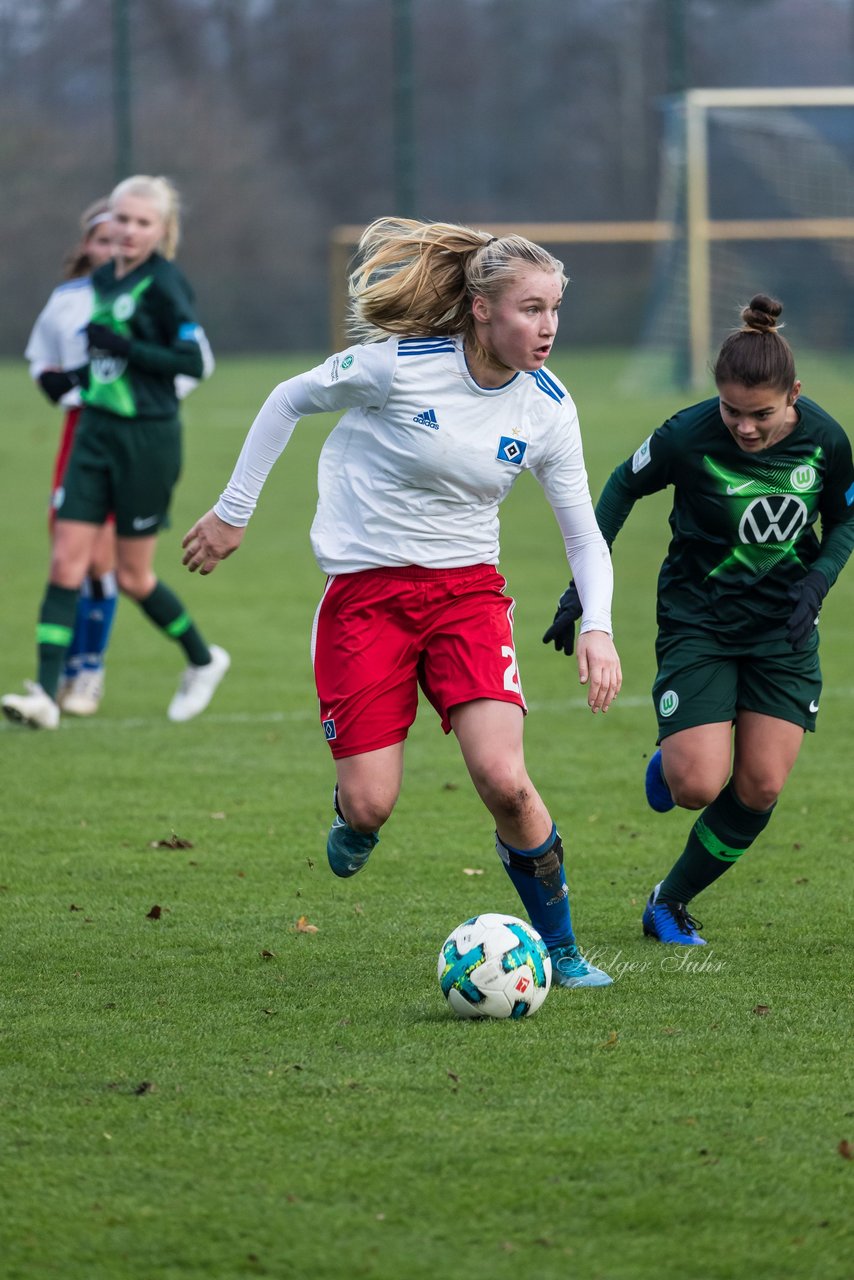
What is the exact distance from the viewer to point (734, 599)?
16.3 ft

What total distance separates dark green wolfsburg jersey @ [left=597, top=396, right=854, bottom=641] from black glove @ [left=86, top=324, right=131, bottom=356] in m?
3.63

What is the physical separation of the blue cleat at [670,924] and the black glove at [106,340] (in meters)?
4.08

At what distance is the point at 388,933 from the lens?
514 centimetres

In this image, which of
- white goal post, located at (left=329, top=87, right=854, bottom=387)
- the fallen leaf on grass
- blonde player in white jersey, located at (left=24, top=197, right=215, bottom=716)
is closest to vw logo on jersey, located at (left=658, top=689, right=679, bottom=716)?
the fallen leaf on grass

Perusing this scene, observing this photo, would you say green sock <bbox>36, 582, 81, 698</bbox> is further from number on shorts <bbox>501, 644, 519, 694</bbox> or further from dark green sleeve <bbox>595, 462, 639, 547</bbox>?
number on shorts <bbox>501, 644, 519, 694</bbox>

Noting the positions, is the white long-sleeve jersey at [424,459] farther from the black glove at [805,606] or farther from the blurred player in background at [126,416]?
the blurred player in background at [126,416]

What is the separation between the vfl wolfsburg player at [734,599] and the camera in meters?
4.84

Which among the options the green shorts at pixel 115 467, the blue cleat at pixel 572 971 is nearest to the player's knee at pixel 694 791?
the blue cleat at pixel 572 971

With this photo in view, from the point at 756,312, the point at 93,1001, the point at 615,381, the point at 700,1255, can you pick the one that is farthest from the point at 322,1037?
the point at 615,381

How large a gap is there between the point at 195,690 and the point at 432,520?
4521mm

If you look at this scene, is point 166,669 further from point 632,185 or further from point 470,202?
point 632,185

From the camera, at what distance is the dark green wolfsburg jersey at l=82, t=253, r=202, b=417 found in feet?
26.8

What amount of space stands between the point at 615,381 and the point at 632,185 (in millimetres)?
13038

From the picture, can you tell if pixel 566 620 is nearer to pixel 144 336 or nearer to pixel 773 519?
pixel 773 519
